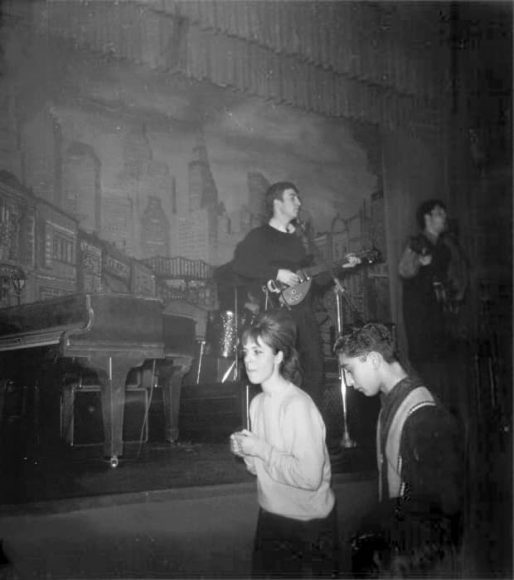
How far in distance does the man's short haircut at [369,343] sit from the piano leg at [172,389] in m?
0.83

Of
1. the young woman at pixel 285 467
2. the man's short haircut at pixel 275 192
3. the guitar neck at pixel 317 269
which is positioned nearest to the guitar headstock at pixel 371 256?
the guitar neck at pixel 317 269

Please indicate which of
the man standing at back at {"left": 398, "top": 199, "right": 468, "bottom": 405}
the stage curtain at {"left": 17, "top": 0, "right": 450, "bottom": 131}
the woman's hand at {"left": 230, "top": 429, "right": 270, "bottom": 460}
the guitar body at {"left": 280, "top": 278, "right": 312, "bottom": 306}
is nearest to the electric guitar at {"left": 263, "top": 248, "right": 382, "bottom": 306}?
the guitar body at {"left": 280, "top": 278, "right": 312, "bottom": 306}

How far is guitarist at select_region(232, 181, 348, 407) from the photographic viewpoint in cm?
323

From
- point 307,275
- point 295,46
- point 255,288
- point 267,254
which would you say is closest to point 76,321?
point 255,288

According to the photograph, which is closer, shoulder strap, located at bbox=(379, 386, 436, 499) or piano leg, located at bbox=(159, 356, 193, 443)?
shoulder strap, located at bbox=(379, 386, 436, 499)

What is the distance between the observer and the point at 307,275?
11.0 ft

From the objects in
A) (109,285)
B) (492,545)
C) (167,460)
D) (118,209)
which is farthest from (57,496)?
(492,545)

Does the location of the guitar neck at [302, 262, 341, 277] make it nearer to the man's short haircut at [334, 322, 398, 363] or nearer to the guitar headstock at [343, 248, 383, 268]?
the guitar headstock at [343, 248, 383, 268]

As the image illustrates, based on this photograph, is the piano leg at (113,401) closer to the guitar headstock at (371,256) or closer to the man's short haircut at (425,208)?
the guitar headstock at (371,256)

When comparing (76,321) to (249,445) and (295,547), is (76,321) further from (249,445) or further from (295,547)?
(295,547)

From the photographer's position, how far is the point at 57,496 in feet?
9.39

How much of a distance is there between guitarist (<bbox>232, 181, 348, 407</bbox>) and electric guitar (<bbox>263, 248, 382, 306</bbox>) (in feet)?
0.07

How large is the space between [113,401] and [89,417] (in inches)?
6.1

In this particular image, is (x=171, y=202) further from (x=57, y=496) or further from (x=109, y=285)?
(x=57, y=496)
